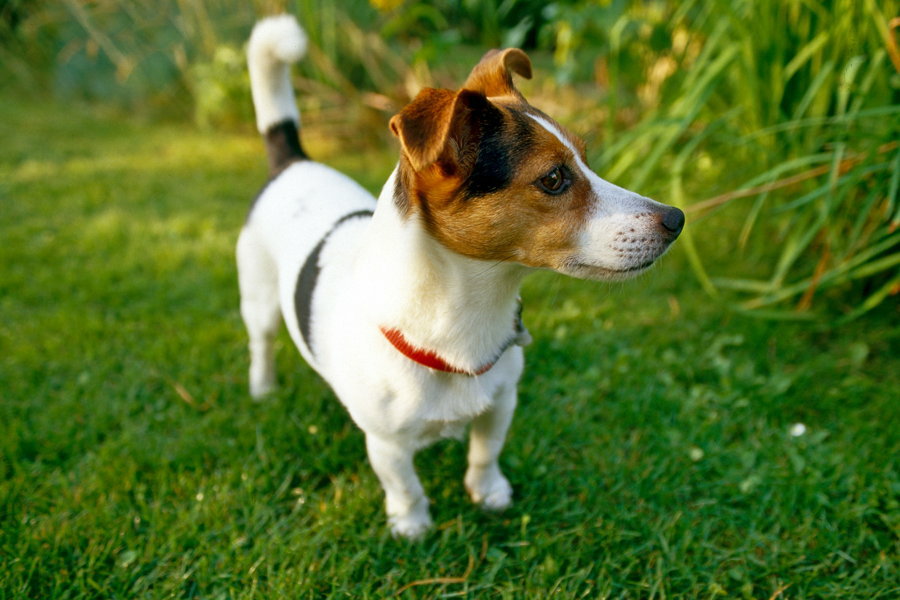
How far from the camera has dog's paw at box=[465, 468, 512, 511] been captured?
2.40m

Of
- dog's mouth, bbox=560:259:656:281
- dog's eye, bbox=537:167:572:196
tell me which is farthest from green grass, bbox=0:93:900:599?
dog's eye, bbox=537:167:572:196

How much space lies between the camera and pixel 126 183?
18.4 ft

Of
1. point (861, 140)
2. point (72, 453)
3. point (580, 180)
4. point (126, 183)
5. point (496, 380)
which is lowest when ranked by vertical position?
point (126, 183)

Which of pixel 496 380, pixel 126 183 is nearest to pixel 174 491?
pixel 496 380

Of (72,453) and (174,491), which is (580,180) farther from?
(72,453)

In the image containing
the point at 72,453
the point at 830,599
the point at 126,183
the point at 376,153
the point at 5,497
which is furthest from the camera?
the point at 376,153

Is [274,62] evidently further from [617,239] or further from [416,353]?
[617,239]

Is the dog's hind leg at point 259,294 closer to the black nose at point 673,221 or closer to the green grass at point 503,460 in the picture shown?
the green grass at point 503,460

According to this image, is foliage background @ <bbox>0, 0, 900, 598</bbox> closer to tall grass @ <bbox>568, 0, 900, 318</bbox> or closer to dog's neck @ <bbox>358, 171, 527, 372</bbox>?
tall grass @ <bbox>568, 0, 900, 318</bbox>

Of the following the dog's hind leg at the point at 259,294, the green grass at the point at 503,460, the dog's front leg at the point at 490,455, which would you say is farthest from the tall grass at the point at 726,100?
the dog's hind leg at the point at 259,294

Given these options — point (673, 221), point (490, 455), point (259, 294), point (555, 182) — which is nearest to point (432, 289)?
point (555, 182)

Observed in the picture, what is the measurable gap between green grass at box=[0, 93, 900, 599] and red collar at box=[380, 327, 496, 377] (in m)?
0.73

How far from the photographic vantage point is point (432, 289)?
5.88ft

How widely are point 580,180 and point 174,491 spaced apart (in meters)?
1.92
